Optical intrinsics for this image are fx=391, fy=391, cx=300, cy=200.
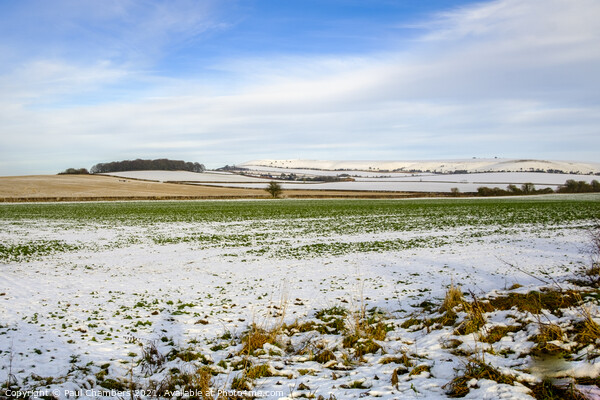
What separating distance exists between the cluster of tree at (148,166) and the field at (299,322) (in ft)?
494

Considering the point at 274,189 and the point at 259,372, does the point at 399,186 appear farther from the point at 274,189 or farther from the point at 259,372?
the point at 259,372

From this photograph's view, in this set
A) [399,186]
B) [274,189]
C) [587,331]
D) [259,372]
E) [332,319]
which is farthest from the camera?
[399,186]

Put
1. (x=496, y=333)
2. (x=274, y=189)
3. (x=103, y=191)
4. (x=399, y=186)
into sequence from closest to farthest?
(x=496, y=333) < (x=103, y=191) < (x=274, y=189) < (x=399, y=186)

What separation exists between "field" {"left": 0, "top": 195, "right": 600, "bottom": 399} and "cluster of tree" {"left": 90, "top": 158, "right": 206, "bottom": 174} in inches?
5933

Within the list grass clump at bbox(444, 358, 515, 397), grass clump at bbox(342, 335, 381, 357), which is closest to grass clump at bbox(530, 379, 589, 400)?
grass clump at bbox(444, 358, 515, 397)

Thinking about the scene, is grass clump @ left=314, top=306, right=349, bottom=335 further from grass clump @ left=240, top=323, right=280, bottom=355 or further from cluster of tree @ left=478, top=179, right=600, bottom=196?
cluster of tree @ left=478, top=179, right=600, bottom=196

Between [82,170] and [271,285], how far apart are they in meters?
156

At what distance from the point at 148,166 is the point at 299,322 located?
567ft

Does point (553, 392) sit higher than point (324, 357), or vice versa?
point (553, 392)

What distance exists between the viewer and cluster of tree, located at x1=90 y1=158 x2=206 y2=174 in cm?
16093

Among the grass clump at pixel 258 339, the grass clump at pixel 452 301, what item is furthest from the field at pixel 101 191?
the grass clump at pixel 452 301

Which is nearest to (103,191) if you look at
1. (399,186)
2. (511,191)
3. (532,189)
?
(399,186)

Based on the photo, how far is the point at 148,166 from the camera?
170 metres

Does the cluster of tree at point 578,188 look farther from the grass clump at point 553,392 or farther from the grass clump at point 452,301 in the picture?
the grass clump at point 553,392
